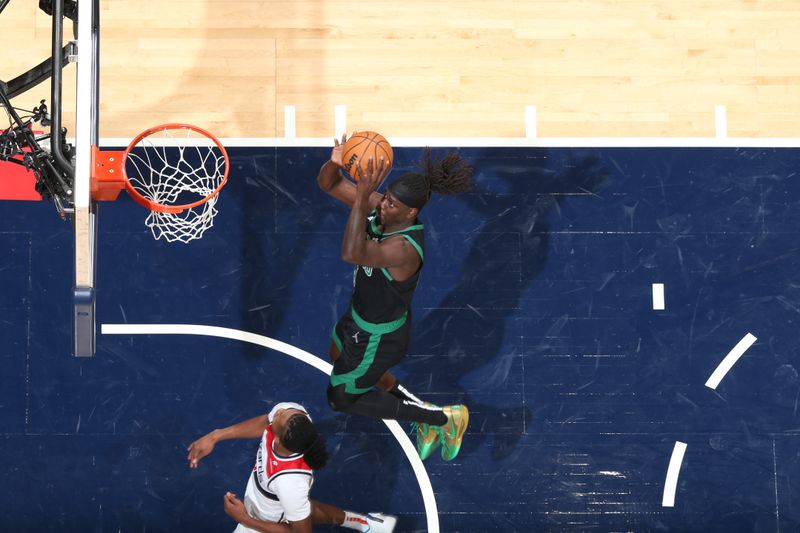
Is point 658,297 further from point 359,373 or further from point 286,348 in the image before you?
point 286,348

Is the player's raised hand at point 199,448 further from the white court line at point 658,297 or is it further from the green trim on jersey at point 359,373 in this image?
the white court line at point 658,297

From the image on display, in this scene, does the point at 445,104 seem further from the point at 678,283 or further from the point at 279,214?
the point at 678,283

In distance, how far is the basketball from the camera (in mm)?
6469

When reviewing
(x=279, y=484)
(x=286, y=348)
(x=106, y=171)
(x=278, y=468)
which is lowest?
(x=279, y=484)

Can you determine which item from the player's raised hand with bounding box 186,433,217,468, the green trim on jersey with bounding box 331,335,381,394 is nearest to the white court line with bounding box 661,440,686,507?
the green trim on jersey with bounding box 331,335,381,394

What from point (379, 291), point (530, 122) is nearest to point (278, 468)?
point (379, 291)

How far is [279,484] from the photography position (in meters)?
6.73

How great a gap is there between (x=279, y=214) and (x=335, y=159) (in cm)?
163

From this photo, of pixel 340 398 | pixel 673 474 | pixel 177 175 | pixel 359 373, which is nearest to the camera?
pixel 359 373

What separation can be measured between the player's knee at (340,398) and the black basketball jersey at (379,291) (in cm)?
Result: 65

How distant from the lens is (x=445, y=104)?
8211 mm

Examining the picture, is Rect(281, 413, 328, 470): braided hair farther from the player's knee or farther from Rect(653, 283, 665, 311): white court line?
Rect(653, 283, 665, 311): white court line

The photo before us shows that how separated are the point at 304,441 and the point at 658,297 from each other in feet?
10.8

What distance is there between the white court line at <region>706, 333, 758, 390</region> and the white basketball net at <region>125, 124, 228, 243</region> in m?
4.39
